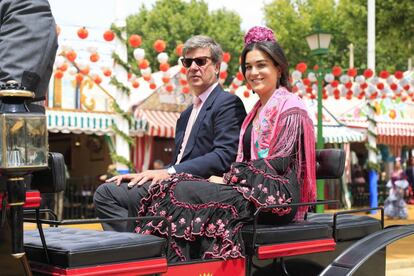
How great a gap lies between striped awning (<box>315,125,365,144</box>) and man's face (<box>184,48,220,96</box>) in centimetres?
1251

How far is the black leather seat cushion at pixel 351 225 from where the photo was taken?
10.5 ft

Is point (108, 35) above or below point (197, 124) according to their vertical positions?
above

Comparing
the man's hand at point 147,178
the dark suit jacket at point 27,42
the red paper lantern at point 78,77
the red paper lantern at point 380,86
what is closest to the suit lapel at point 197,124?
the man's hand at point 147,178

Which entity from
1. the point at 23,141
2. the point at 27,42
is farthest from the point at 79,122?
the point at 23,141

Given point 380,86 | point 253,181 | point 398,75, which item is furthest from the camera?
point 398,75

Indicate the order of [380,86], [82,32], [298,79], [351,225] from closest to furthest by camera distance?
1. [351,225]
2. [82,32]
3. [298,79]
4. [380,86]

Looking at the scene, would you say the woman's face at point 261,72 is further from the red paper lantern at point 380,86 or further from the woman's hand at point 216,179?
the red paper lantern at point 380,86

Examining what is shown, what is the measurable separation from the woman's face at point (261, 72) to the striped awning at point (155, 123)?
451 inches

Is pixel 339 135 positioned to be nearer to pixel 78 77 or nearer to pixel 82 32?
pixel 78 77

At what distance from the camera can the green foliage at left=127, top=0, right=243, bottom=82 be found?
36.4m

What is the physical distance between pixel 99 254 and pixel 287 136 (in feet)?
4.31

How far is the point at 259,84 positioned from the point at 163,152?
13.1 meters

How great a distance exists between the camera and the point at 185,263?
2465 millimetres

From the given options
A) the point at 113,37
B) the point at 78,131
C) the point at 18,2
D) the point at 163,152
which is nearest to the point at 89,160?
the point at 163,152
